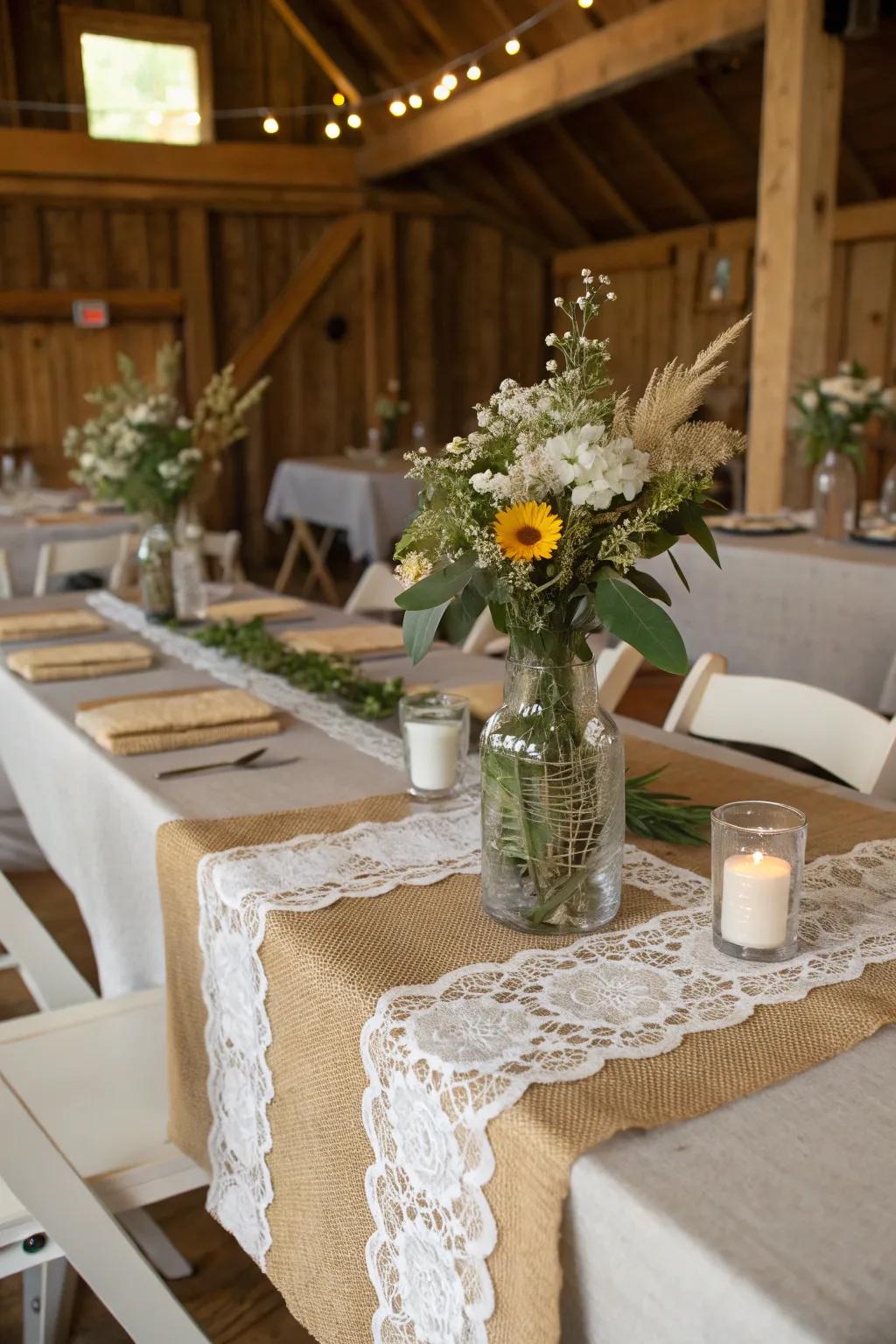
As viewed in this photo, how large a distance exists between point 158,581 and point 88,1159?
1612mm

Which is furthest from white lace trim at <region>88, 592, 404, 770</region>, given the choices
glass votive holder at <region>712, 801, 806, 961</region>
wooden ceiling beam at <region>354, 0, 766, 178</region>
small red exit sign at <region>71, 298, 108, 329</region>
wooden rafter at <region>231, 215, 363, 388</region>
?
wooden rafter at <region>231, 215, 363, 388</region>

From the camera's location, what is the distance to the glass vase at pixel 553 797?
1142mm

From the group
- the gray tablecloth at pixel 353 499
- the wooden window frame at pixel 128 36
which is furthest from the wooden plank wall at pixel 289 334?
the gray tablecloth at pixel 353 499

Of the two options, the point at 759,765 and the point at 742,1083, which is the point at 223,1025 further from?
the point at 759,765

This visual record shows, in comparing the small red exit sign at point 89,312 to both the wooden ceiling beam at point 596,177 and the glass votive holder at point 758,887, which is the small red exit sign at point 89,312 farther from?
the glass votive holder at point 758,887

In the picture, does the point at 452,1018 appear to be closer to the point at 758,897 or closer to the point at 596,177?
the point at 758,897

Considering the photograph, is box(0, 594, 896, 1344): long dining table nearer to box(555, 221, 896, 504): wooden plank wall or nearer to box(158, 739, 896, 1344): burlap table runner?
box(158, 739, 896, 1344): burlap table runner

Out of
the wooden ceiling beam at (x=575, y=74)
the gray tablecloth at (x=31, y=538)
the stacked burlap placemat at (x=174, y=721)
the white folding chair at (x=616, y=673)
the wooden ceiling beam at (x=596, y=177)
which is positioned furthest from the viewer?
the wooden ceiling beam at (x=596, y=177)

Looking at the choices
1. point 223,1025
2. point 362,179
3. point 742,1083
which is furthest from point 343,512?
point 742,1083

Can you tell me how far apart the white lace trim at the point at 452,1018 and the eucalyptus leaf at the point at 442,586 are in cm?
32

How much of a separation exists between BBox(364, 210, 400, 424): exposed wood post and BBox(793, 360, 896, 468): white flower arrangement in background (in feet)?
18.6

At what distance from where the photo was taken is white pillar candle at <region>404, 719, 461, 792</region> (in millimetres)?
1556

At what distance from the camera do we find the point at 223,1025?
129 cm

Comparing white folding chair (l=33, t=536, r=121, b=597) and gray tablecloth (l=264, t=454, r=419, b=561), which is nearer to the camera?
white folding chair (l=33, t=536, r=121, b=597)
